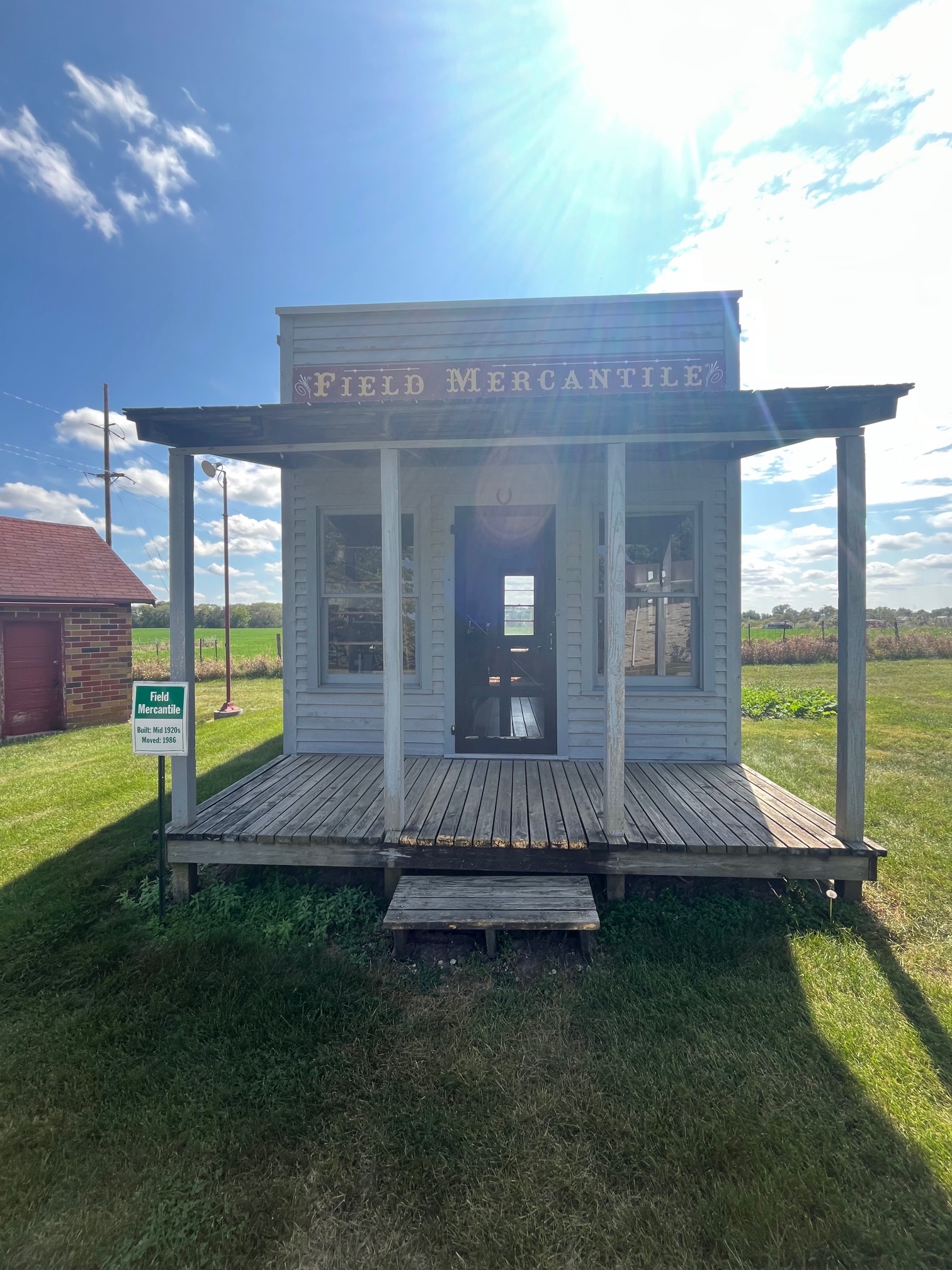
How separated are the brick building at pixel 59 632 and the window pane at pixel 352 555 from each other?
5.02 m

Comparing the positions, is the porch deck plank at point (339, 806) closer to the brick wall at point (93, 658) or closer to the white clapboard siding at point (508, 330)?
the white clapboard siding at point (508, 330)

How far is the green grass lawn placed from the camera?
2577 centimetres

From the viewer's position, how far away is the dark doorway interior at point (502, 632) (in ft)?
15.5

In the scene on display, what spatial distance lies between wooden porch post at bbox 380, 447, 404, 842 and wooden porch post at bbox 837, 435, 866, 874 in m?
2.60

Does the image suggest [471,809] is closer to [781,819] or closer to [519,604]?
[519,604]

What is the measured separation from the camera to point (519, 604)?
475 centimetres

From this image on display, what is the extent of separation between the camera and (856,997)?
8.33ft

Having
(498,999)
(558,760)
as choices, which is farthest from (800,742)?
(498,999)

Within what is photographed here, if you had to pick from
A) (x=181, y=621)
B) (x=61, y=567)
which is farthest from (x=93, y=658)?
(x=181, y=621)

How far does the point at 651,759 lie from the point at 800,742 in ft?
11.0

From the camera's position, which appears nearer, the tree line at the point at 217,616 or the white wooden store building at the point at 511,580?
the white wooden store building at the point at 511,580

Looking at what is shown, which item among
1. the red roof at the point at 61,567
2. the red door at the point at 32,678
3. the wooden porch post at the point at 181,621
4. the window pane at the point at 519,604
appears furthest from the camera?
the red roof at the point at 61,567

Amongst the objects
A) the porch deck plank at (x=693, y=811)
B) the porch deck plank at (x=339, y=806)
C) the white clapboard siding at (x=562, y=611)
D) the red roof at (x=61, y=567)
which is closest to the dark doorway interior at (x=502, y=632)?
the white clapboard siding at (x=562, y=611)

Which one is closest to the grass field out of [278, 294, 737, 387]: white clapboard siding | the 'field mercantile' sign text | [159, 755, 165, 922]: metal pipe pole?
[159, 755, 165, 922]: metal pipe pole
